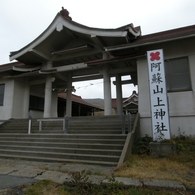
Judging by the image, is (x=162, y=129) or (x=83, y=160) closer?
(x=83, y=160)

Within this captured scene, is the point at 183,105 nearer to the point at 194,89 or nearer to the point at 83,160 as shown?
the point at 194,89

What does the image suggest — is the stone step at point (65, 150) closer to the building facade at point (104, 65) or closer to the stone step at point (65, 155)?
the stone step at point (65, 155)

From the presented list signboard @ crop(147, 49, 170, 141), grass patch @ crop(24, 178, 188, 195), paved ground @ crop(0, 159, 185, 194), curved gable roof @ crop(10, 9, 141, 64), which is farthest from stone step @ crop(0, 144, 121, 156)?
curved gable roof @ crop(10, 9, 141, 64)

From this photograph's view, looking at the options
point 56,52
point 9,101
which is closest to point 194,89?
point 56,52

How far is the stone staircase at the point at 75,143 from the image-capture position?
5.70 metres

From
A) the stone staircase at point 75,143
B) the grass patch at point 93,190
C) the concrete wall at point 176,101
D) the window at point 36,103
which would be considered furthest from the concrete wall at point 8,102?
the grass patch at point 93,190

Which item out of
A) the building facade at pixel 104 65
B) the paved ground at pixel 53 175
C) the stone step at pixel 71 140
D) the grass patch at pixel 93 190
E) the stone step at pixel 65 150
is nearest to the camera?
the grass patch at pixel 93 190

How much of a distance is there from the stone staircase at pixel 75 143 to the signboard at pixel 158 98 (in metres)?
1.29

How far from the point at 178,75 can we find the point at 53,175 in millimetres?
6731

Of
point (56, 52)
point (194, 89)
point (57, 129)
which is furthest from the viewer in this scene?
point (56, 52)

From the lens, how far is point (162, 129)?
6.23m

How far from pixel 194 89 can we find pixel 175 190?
5532 mm

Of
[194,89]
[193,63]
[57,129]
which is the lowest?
[57,129]

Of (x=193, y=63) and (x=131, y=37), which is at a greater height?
(x=131, y=37)
